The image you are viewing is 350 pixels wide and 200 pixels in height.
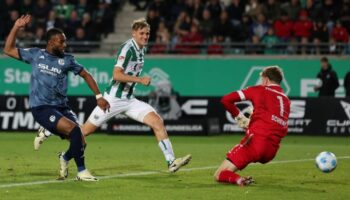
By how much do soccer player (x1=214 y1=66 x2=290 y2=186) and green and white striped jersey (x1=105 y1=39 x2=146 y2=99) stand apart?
103 inches

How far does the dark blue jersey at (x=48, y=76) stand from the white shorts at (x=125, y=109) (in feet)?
5.37

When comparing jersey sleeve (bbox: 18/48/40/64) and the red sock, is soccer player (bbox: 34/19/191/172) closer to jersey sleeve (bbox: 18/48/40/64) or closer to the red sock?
jersey sleeve (bbox: 18/48/40/64)

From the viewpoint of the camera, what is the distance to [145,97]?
89.4 feet

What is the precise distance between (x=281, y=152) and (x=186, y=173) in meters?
5.15

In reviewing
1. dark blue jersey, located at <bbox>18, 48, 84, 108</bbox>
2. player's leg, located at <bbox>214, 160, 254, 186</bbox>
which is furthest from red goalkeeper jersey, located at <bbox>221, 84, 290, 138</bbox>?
dark blue jersey, located at <bbox>18, 48, 84, 108</bbox>

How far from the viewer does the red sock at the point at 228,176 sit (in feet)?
40.5

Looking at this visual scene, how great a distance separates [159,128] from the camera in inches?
563

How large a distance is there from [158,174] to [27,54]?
108 inches

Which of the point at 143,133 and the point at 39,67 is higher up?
the point at 39,67

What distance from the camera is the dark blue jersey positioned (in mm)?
13023

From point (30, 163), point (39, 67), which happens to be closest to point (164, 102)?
point (30, 163)

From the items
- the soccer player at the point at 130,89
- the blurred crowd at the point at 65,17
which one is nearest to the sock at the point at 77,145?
the soccer player at the point at 130,89

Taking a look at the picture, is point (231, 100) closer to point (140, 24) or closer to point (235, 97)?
point (235, 97)

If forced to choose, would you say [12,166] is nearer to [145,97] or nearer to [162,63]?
[145,97]
